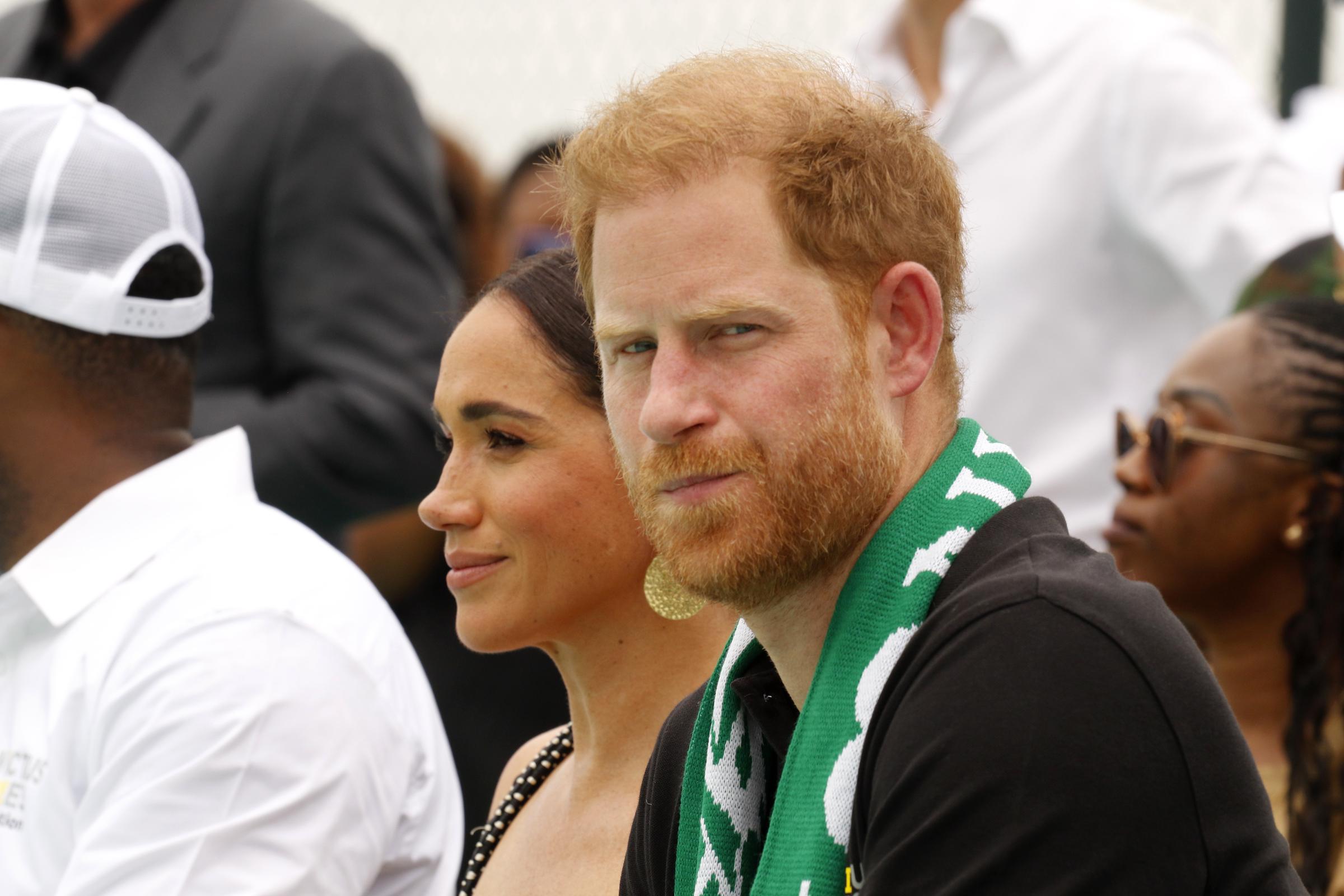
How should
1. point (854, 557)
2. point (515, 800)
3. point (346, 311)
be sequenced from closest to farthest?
point (854, 557)
point (515, 800)
point (346, 311)

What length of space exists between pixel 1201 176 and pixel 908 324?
203 cm

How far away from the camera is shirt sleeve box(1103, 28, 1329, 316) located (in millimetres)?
3713

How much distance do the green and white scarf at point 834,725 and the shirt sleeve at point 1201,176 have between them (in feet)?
6.20

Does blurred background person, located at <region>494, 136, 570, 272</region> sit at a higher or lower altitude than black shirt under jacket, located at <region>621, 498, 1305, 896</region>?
lower

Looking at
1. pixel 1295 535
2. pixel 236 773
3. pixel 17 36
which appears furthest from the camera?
pixel 17 36

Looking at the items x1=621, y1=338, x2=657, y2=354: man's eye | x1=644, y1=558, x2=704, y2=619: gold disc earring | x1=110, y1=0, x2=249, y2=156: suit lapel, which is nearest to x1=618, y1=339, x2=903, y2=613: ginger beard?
x1=621, y1=338, x2=657, y2=354: man's eye

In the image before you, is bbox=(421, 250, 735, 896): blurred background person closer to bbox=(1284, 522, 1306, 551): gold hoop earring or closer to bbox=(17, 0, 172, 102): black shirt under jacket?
bbox=(1284, 522, 1306, 551): gold hoop earring

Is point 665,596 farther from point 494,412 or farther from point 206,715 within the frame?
point 206,715

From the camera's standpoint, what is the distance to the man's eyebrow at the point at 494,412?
252cm

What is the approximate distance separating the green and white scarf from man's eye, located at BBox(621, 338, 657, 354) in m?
0.31

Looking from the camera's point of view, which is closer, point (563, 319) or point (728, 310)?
point (728, 310)

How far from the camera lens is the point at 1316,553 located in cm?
337

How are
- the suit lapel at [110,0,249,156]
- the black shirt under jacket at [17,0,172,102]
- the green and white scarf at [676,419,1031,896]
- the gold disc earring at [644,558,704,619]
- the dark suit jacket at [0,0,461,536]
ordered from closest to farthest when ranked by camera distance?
1. the green and white scarf at [676,419,1031,896]
2. the gold disc earring at [644,558,704,619]
3. the dark suit jacket at [0,0,461,536]
4. the suit lapel at [110,0,249,156]
5. the black shirt under jacket at [17,0,172,102]

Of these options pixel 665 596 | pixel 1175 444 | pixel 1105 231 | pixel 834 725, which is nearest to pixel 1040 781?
pixel 834 725
